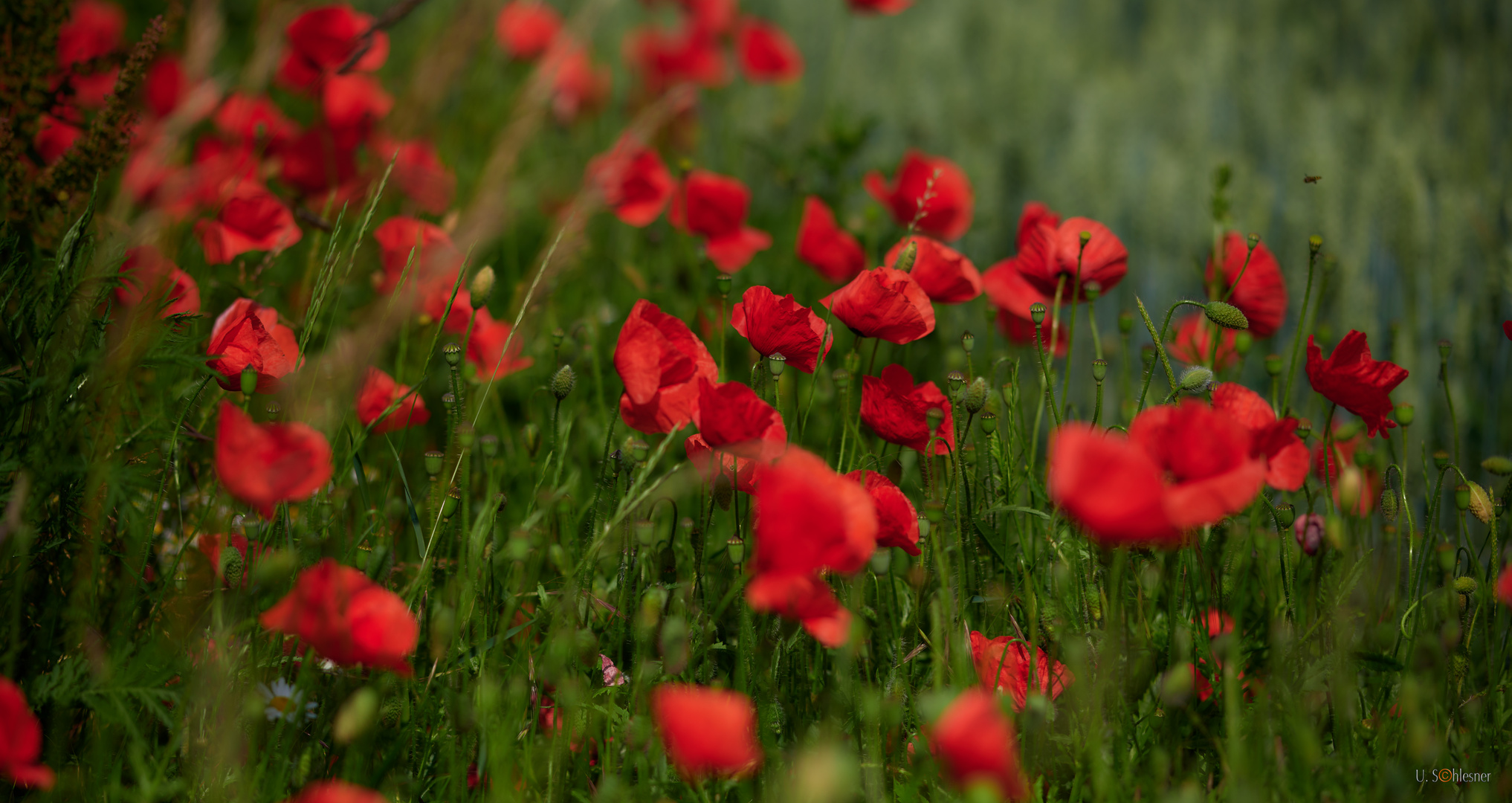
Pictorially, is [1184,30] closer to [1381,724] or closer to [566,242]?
[566,242]

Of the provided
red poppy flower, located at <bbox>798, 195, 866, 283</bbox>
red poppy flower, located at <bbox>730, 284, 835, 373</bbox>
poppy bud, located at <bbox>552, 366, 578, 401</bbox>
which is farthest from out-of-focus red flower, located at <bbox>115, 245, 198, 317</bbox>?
red poppy flower, located at <bbox>798, 195, 866, 283</bbox>

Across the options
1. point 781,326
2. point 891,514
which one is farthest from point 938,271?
point 891,514

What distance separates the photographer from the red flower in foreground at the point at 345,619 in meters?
0.80

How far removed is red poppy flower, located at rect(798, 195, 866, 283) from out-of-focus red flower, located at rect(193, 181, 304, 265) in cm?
86

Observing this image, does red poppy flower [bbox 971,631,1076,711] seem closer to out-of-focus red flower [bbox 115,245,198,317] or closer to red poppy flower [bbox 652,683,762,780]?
red poppy flower [bbox 652,683,762,780]

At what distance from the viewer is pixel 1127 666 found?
100 centimetres

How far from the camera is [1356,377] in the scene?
1074mm

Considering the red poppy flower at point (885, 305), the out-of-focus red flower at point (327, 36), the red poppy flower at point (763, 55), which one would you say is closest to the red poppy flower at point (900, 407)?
the red poppy flower at point (885, 305)

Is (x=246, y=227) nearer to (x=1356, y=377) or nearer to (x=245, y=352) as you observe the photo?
(x=245, y=352)

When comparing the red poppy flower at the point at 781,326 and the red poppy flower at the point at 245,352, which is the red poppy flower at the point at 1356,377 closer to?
the red poppy flower at the point at 781,326

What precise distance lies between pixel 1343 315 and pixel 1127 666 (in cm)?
135

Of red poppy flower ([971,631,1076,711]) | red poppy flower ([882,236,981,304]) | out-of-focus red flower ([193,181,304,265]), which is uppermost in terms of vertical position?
red poppy flower ([882,236,981,304])

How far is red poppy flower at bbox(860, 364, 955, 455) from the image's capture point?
1.10m

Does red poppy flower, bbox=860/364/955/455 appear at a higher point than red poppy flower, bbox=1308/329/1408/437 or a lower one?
→ lower
